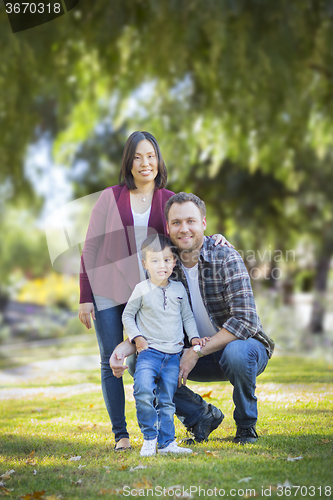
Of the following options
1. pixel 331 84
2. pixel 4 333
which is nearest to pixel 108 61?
pixel 331 84

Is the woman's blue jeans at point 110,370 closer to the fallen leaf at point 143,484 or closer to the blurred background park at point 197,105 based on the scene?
the fallen leaf at point 143,484

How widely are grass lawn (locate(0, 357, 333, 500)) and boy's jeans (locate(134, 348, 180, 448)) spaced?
0.42 ft

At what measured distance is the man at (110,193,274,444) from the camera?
2.22 m

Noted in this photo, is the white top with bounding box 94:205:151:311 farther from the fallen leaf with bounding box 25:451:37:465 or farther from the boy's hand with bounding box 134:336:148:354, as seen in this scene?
the fallen leaf with bounding box 25:451:37:465

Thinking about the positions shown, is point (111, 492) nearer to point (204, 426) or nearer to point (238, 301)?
point (204, 426)

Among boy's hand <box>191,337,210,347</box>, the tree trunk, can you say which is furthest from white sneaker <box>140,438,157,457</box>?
the tree trunk

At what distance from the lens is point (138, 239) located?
239cm

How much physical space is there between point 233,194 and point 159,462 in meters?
5.00

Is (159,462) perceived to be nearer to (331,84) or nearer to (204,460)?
(204,460)

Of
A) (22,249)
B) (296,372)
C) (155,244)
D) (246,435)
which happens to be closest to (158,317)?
(155,244)

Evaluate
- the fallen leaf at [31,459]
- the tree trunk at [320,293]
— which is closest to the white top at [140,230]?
the fallen leaf at [31,459]

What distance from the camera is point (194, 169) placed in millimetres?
6930

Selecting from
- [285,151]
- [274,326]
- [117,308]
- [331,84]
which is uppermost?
[331,84]

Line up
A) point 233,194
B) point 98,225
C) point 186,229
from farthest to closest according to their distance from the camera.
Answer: point 233,194
point 98,225
point 186,229
